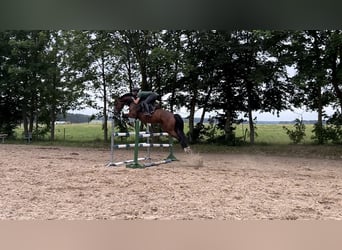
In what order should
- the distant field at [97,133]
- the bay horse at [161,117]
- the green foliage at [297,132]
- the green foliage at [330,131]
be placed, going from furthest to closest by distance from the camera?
the distant field at [97,133]
the green foliage at [297,132]
the green foliage at [330,131]
the bay horse at [161,117]

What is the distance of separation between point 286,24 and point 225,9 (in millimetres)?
668

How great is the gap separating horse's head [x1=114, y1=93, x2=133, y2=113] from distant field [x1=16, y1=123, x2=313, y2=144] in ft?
19.9

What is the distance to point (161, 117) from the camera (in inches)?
340

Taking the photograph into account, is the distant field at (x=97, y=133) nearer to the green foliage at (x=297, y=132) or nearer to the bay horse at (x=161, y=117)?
the green foliage at (x=297, y=132)

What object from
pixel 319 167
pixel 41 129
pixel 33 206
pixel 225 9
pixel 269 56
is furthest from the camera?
pixel 41 129

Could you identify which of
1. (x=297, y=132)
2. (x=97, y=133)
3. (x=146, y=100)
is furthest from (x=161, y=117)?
(x=97, y=133)

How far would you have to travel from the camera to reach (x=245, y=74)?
1382 cm

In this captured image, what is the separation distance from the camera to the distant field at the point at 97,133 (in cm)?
1386

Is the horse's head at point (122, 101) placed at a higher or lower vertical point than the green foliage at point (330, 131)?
higher

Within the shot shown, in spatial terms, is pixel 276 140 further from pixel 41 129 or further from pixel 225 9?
pixel 225 9

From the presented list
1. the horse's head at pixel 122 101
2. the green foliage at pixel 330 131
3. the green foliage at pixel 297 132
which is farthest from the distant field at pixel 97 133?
the horse's head at pixel 122 101

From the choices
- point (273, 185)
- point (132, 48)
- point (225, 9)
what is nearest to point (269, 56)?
point (132, 48)

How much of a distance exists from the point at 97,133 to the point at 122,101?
291 inches

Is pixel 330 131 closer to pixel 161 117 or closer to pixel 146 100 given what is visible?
pixel 161 117
